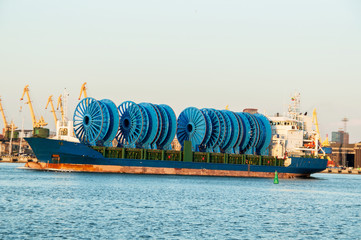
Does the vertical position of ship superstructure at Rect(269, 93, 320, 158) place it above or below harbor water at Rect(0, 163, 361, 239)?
above

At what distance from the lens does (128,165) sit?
286 ft

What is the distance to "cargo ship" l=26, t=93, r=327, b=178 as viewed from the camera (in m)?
83.3

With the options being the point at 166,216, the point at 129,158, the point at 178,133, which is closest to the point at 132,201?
the point at 166,216

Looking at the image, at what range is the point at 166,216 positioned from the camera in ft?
136

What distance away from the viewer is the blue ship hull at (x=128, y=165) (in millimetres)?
80750

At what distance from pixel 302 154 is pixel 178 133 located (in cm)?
2439

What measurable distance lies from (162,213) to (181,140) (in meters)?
61.6

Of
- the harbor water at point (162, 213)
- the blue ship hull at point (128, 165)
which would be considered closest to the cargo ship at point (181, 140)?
the blue ship hull at point (128, 165)

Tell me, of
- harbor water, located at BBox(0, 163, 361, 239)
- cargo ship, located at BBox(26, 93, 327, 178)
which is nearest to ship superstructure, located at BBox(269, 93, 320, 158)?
cargo ship, located at BBox(26, 93, 327, 178)

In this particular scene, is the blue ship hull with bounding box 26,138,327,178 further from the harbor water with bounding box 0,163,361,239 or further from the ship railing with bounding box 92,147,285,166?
the harbor water with bounding box 0,163,361,239

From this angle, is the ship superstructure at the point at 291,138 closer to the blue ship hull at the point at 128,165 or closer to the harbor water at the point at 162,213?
the blue ship hull at the point at 128,165

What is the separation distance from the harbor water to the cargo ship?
1897cm

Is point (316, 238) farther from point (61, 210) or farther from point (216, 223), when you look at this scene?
point (61, 210)

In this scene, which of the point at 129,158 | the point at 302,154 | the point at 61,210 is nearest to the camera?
the point at 61,210
